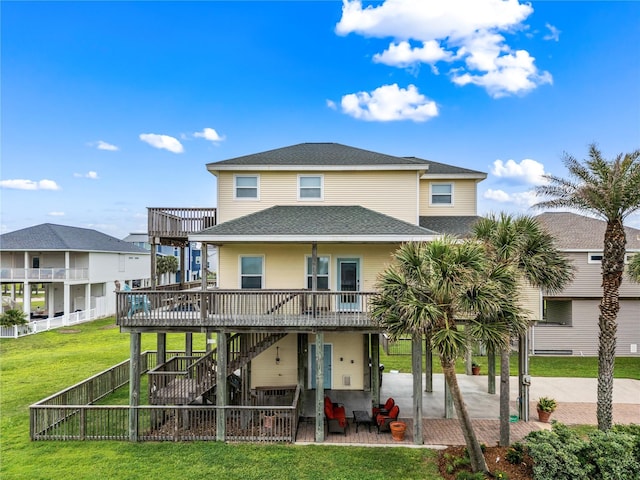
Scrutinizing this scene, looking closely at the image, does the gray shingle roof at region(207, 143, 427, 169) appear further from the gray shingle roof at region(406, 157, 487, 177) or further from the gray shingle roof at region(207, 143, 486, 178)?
the gray shingle roof at region(406, 157, 487, 177)

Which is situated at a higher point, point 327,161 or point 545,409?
point 327,161

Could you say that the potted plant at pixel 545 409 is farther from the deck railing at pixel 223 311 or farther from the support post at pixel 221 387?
the support post at pixel 221 387

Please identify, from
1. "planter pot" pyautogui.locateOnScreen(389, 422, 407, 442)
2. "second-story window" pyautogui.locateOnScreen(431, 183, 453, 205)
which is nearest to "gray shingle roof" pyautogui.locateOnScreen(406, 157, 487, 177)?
"second-story window" pyautogui.locateOnScreen(431, 183, 453, 205)

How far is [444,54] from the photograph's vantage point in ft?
84.6

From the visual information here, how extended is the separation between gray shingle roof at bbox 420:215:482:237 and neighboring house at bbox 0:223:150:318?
3300 centimetres

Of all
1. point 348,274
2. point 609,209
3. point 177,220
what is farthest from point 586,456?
point 177,220

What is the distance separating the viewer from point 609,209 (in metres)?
10.4

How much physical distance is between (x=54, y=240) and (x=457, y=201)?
119ft

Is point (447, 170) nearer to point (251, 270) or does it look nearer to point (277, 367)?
point (251, 270)

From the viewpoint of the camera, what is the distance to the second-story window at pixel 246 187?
14.9 meters

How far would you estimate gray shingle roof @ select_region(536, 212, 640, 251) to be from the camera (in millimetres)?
21812

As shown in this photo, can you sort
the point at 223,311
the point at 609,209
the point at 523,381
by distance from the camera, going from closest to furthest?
the point at 609,209, the point at 223,311, the point at 523,381

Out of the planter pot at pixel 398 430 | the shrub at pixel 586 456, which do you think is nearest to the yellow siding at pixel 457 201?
the planter pot at pixel 398 430

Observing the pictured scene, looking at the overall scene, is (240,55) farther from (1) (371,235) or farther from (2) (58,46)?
(1) (371,235)
